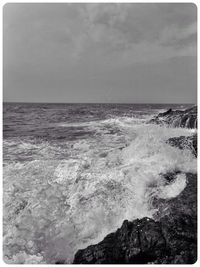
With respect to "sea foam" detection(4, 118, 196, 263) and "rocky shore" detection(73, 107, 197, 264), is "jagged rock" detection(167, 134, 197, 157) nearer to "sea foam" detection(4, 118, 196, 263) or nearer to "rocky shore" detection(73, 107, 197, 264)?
"sea foam" detection(4, 118, 196, 263)

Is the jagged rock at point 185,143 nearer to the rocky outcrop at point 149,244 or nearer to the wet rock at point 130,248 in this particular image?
the rocky outcrop at point 149,244

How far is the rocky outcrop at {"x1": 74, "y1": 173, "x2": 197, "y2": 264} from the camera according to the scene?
11.0 feet

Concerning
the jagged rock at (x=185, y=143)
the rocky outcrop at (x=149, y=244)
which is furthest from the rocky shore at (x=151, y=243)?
the jagged rock at (x=185, y=143)

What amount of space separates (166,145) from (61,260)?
16.1 ft

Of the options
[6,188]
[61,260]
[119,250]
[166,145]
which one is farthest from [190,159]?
[6,188]

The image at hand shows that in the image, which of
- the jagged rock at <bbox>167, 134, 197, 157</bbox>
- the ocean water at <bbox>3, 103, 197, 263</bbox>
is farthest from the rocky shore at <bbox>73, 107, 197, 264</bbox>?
the jagged rock at <bbox>167, 134, 197, 157</bbox>

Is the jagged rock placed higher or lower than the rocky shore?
higher

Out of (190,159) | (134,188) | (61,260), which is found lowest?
(61,260)

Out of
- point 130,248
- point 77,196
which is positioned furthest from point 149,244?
point 77,196

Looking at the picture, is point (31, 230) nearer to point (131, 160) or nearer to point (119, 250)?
point (119, 250)

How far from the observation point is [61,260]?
371 cm

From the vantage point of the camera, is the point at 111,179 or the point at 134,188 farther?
the point at 111,179

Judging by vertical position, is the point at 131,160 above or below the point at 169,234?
above

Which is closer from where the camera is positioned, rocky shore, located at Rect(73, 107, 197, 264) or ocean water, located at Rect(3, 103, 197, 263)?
rocky shore, located at Rect(73, 107, 197, 264)
